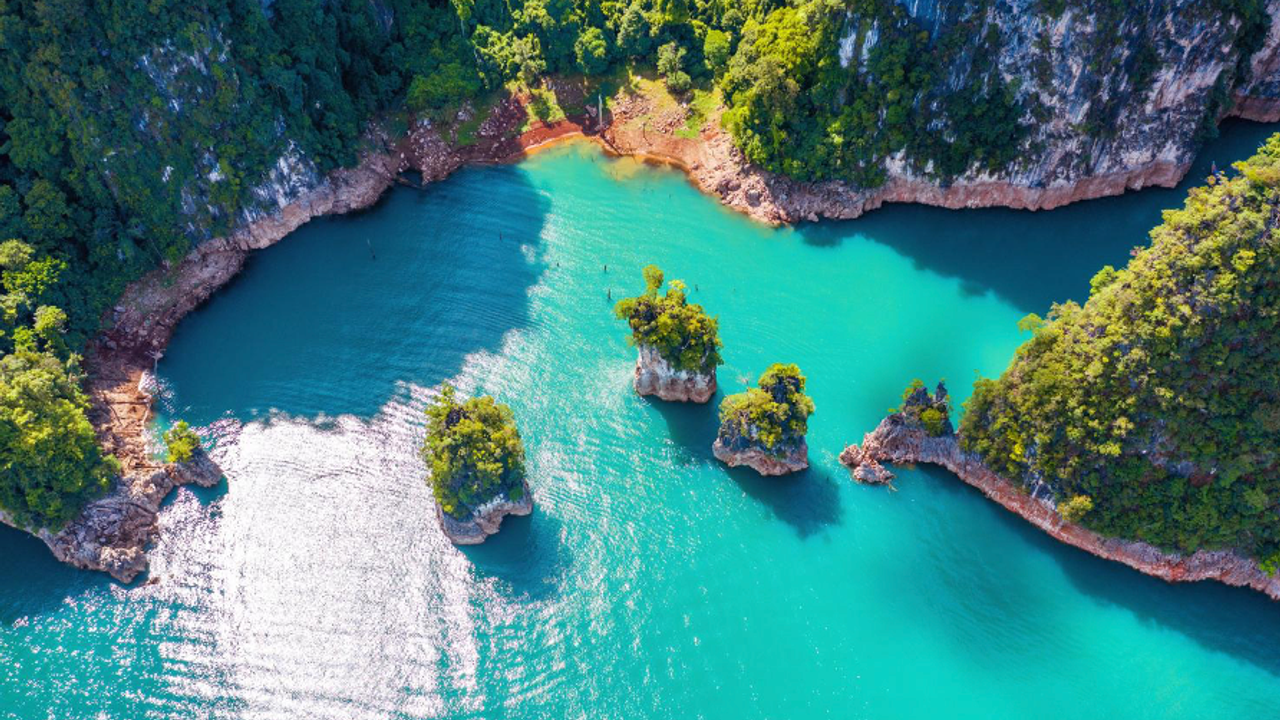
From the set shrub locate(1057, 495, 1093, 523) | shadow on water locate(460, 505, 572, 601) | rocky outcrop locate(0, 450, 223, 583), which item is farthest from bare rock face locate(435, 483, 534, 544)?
shrub locate(1057, 495, 1093, 523)

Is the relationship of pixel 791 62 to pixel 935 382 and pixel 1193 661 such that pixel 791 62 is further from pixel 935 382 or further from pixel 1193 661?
pixel 1193 661

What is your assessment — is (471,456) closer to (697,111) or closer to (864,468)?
(864,468)

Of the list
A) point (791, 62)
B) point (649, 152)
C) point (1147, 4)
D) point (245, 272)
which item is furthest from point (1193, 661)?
point (245, 272)

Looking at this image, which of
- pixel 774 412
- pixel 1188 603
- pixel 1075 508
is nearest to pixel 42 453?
pixel 774 412

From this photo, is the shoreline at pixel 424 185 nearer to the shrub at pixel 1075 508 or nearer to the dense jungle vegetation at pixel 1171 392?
the dense jungle vegetation at pixel 1171 392

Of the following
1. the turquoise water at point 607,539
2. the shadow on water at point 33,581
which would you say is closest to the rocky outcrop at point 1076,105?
the turquoise water at point 607,539

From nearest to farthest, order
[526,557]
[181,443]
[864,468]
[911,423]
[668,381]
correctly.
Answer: [526,557] < [181,443] < [911,423] < [864,468] < [668,381]
